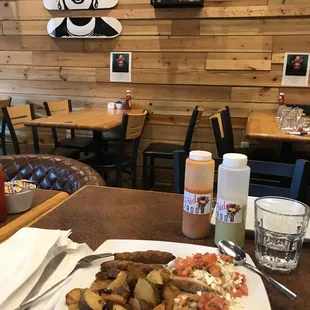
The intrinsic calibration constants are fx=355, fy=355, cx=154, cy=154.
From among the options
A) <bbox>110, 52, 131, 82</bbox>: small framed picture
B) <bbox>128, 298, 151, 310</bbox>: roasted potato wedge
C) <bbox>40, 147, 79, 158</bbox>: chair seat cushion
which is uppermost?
<bbox>110, 52, 131, 82</bbox>: small framed picture

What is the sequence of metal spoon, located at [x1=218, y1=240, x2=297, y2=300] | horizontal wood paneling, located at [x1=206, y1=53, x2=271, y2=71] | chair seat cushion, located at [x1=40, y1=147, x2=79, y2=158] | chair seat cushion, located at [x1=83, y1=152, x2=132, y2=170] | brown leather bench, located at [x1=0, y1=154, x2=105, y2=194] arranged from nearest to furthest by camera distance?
metal spoon, located at [x1=218, y1=240, x2=297, y2=300] → brown leather bench, located at [x1=0, y1=154, x2=105, y2=194] → chair seat cushion, located at [x1=83, y1=152, x2=132, y2=170] → chair seat cushion, located at [x1=40, y1=147, x2=79, y2=158] → horizontal wood paneling, located at [x1=206, y1=53, x2=271, y2=71]

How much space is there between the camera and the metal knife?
2.24 feet

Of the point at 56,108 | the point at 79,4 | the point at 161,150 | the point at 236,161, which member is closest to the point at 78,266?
the point at 236,161

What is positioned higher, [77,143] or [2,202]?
[2,202]

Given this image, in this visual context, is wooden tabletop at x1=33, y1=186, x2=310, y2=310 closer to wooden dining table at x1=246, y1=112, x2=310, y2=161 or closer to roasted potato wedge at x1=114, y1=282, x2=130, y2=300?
roasted potato wedge at x1=114, y1=282, x2=130, y2=300

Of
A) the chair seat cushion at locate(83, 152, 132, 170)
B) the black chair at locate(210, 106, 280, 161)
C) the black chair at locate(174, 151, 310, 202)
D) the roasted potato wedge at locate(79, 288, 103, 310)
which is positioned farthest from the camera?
the chair seat cushion at locate(83, 152, 132, 170)

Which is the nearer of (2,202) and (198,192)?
(198,192)

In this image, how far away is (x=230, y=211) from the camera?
2.77 ft

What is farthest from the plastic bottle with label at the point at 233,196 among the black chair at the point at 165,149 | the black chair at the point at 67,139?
the black chair at the point at 67,139

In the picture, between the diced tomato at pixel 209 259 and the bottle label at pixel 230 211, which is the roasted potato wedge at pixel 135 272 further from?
the bottle label at pixel 230 211

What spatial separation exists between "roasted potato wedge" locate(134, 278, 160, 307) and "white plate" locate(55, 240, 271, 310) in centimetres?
11

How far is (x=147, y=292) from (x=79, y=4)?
3938 mm

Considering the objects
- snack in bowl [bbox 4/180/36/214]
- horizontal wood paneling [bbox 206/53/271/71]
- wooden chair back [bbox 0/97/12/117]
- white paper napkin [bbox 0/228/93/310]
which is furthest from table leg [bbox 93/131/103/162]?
white paper napkin [bbox 0/228/93/310]

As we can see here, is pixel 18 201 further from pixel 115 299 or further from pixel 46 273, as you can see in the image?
pixel 115 299
